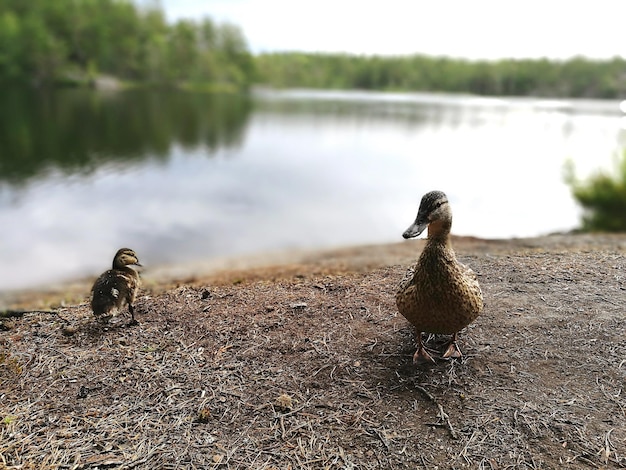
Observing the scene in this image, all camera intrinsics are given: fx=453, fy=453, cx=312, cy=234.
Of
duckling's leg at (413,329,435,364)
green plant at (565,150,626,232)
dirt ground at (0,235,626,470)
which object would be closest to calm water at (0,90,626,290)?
green plant at (565,150,626,232)

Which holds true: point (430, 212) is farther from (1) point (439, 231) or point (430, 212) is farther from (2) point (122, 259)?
(2) point (122, 259)

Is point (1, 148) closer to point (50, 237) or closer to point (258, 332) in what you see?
point (50, 237)

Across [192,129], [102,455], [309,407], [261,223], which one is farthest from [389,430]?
[192,129]

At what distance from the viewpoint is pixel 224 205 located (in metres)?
15.1

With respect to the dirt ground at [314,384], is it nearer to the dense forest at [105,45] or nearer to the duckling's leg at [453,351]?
the duckling's leg at [453,351]

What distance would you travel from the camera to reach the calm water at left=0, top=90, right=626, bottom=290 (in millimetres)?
11812

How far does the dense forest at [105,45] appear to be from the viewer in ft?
199

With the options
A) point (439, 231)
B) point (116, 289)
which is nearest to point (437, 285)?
point (439, 231)

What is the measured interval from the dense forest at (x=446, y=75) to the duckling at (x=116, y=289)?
36788 millimetres

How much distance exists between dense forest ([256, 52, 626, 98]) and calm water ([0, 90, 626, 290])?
1640 cm

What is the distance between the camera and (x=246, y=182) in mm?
18422

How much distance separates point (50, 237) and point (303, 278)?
31.4ft

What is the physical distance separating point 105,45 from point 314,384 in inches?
3173

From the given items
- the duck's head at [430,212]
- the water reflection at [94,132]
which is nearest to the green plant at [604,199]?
the duck's head at [430,212]
